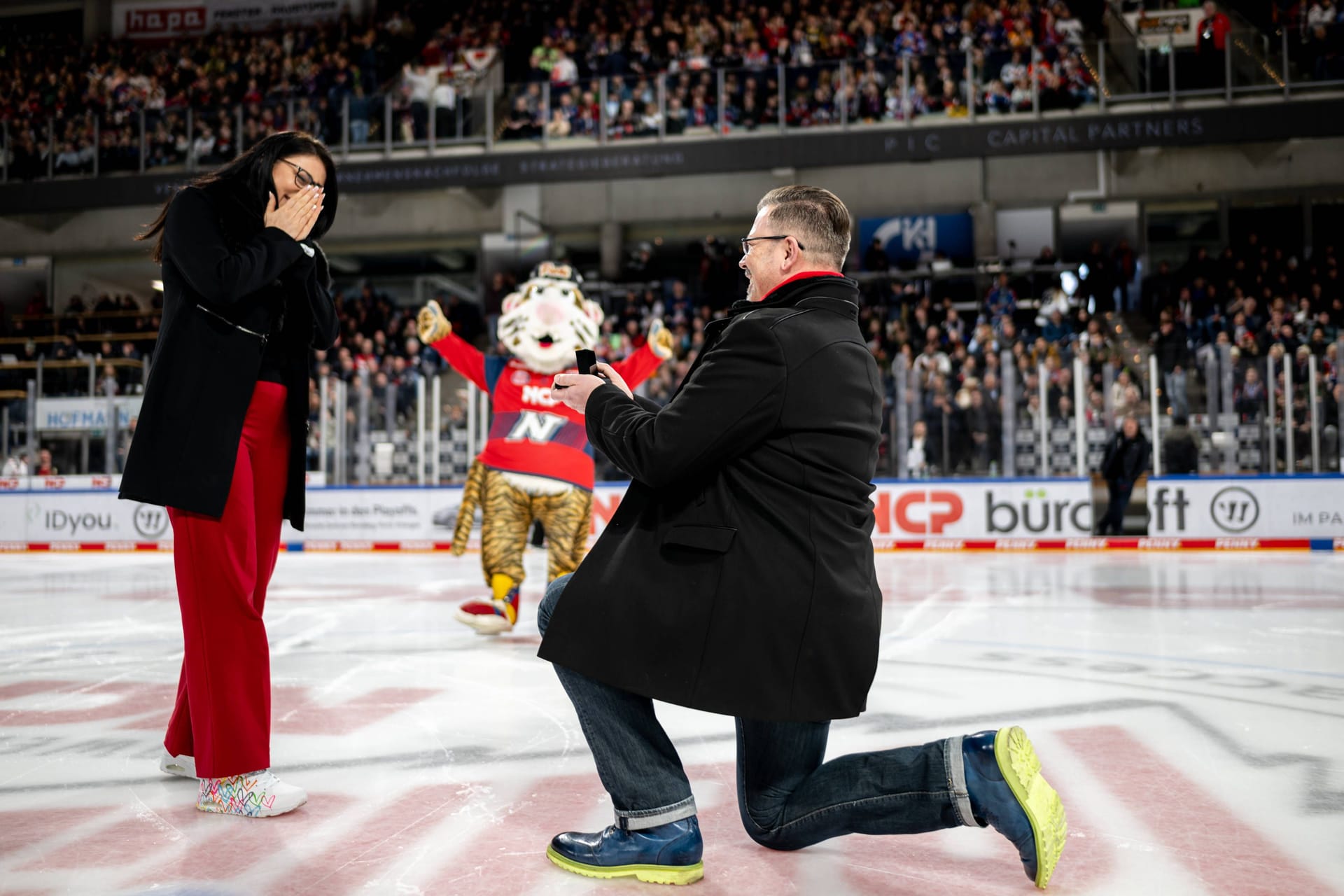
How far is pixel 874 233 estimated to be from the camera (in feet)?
67.2

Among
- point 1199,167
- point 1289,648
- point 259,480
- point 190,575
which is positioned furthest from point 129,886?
Result: point 1199,167

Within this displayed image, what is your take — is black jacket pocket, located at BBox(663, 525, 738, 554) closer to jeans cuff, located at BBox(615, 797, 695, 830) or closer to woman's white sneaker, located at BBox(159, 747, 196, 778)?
jeans cuff, located at BBox(615, 797, 695, 830)

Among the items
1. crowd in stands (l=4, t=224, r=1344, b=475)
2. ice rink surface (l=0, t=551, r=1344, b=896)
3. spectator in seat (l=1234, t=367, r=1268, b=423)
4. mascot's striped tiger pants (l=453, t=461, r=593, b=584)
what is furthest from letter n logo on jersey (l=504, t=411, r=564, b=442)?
spectator in seat (l=1234, t=367, r=1268, b=423)

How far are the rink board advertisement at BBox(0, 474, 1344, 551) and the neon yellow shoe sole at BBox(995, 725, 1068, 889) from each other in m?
9.10

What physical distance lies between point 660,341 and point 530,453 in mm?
872

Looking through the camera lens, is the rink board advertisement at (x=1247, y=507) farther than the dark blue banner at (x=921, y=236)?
No

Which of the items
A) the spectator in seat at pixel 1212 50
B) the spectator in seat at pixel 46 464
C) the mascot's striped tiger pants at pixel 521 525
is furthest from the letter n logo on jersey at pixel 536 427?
the spectator in seat at pixel 1212 50

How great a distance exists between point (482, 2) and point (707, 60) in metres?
5.90

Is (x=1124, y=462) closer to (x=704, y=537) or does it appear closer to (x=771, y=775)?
(x=771, y=775)

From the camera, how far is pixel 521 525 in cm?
554

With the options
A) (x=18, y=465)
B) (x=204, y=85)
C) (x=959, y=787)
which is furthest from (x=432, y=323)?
(x=204, y=85)

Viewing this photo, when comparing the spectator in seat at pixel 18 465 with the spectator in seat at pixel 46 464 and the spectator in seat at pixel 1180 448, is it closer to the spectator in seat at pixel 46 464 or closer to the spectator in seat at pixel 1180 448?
the spectator in seat at pixel 46 464

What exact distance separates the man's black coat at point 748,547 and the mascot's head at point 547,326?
146 inches

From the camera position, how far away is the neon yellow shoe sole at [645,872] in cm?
208
